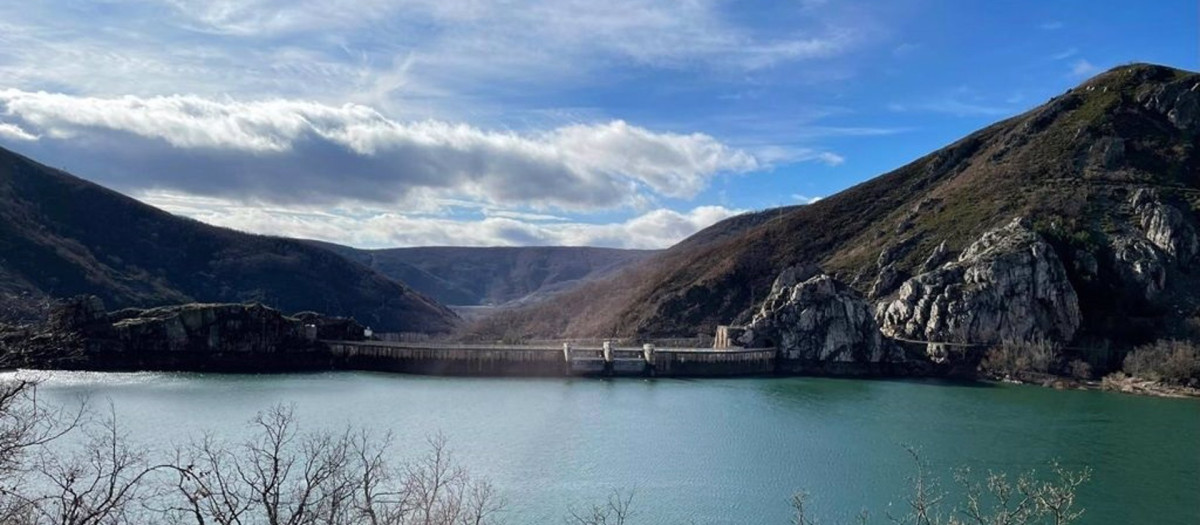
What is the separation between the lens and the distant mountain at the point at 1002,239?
86.4 m

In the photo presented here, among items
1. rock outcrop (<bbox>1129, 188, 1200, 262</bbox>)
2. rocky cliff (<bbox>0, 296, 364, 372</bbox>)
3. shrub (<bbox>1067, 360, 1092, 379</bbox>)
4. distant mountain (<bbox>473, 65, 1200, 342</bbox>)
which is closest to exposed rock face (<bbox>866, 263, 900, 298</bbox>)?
distant mountain (<bbox>473, 65, 1200, 342</bbox>)

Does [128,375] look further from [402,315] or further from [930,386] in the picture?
[402,315]

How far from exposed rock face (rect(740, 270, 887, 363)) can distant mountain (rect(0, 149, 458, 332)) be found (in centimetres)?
8405

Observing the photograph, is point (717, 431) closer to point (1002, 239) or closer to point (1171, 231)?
point (1002, 239)

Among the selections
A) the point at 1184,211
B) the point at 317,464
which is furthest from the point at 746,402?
the point at 1184,211

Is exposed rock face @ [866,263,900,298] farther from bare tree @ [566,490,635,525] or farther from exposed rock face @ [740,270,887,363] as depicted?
bare tree @ [566,490,635,525]

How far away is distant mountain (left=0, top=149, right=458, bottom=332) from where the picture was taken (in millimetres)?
109875

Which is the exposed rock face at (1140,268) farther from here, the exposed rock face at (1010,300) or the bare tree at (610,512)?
the bare tree at (610,512)

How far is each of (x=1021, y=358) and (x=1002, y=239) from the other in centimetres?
1497

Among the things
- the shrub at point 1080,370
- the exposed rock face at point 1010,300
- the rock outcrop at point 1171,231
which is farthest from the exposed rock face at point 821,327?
the rock outcrop at point 1171,231

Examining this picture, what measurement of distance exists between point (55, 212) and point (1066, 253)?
14835cm

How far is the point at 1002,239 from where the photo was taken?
90.4m

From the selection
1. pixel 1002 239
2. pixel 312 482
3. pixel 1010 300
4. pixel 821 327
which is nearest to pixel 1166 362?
pixel 1010 300

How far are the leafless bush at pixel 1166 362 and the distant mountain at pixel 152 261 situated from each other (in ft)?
381
